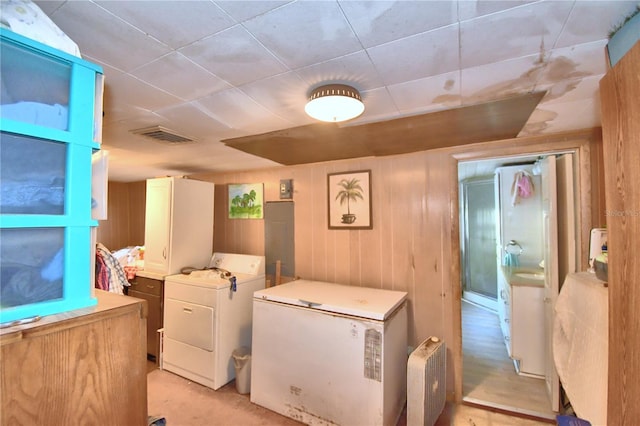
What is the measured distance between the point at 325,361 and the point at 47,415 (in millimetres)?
1576

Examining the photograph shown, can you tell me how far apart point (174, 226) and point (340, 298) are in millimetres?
1919

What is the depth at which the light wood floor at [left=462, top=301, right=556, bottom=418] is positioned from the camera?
7.52 feet

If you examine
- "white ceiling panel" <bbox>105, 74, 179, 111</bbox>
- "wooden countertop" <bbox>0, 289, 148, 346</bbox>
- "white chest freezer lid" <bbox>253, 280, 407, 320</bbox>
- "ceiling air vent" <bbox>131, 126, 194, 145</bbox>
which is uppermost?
"white ceiling panel" <bbox>105, 74, 179, 111</bbox>

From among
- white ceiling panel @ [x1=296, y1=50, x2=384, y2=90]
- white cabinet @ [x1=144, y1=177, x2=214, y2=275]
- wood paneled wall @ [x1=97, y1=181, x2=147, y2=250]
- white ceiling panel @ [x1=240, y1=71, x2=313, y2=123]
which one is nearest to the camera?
white ceiling panel @ [x1=296, y1=50, x2=384, y2=90]

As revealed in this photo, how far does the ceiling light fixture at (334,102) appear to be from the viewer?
1.35 meters

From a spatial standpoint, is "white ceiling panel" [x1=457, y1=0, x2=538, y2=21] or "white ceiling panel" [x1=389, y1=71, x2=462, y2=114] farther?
"white ceiling panel" [x1=389, y1=71, x2=462, y2=114]

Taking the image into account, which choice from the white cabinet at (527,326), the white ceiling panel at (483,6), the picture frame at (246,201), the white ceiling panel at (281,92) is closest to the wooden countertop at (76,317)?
the white ceiling panel at (281,92)

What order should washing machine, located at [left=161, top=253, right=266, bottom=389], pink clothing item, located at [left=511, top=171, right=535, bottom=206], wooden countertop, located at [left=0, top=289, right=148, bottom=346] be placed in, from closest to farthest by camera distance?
wooden countertop, located at [left=0, top=289, right=148, bottom=346] → washing machine, located at [left=161, top=253, right=266, bottom=389] → pink clothing item, located at [left=511, top=171, right=535, bottom=206]

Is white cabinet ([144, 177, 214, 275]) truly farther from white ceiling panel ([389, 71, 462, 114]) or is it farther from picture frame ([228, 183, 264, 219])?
white ceiling panel ([389, 71, 462, 114])

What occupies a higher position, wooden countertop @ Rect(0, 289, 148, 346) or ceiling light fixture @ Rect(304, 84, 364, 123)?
ceiling light fixture @ Rect(304, 84, 364, 123)

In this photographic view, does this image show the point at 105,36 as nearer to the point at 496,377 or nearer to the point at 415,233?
the point at 415,233

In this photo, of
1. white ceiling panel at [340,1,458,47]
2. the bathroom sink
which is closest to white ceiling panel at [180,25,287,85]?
white ceiling panel at [340,1,458,47]

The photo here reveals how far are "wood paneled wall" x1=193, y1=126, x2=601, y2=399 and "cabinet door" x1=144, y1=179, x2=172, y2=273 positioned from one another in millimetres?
1387

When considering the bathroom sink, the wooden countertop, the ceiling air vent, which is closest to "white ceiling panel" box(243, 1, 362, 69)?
the wooden countertop
